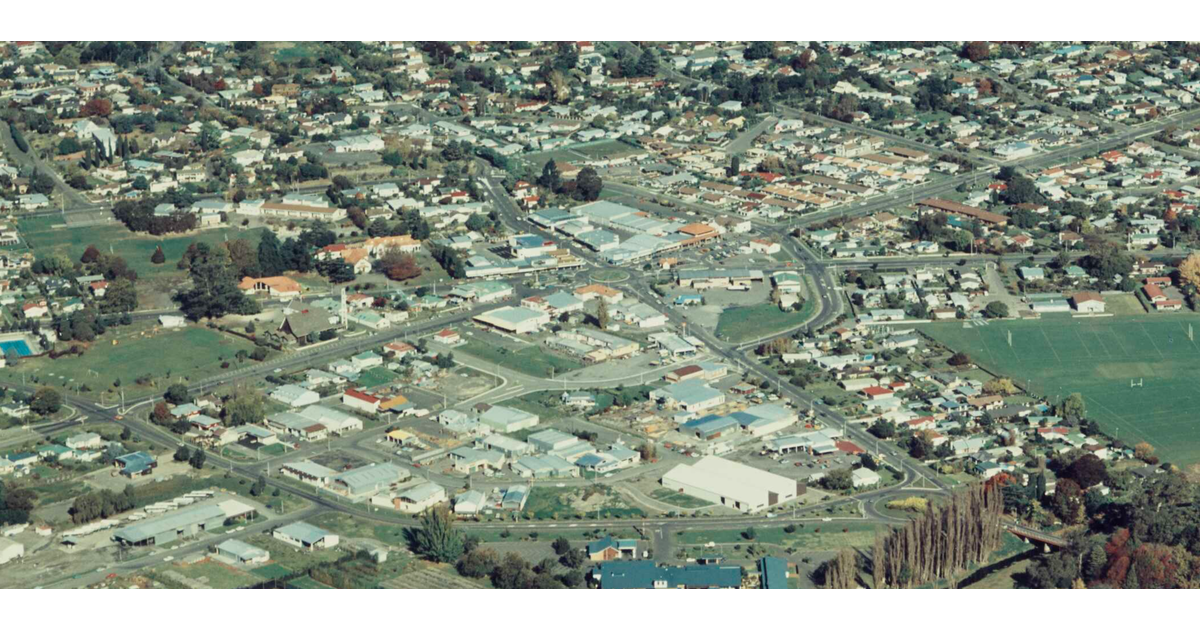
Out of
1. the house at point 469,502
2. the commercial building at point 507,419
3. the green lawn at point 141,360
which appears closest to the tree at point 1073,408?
the commercial building at point 507,419

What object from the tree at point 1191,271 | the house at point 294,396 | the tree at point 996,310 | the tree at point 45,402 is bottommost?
the tree at point 45,402

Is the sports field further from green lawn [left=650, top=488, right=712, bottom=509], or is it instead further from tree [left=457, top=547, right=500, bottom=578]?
tree [left=457, top=547, right=500, bottom=578]

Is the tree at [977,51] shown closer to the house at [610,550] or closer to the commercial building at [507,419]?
the commercial building at [507,419]

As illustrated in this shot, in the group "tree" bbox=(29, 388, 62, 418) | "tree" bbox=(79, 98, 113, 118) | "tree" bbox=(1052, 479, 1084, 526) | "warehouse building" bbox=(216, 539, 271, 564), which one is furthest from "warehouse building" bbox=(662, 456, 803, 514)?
"tree" bbox=(79, 98, 113, 118)

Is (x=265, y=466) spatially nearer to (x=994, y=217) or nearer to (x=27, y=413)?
(x=27, y=413)

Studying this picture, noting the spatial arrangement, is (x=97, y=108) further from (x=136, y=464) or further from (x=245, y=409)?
(x=136, y=464)
